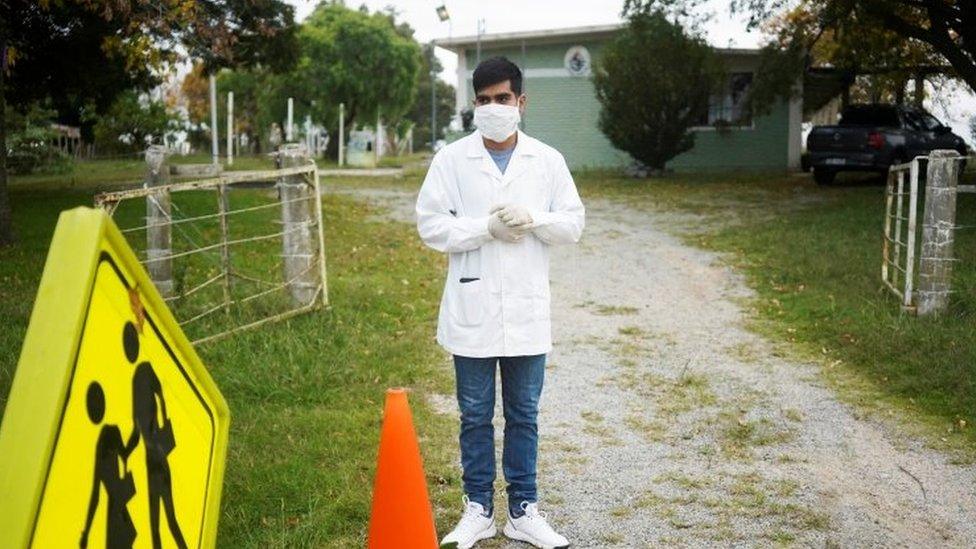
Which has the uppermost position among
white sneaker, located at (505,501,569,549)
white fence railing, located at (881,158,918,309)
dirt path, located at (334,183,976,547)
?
white fence railing, located at (881,158,918,309)

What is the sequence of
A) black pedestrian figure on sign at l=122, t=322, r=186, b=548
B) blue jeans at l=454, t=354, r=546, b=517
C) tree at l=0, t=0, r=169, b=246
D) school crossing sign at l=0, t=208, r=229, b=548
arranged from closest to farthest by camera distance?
school crossing sign at l=0, t=208, r=229, b=548, black pedestrian figure on sign at l=122, t=322, r=186, b=548, blue jeans at l=454, t=354, r=546, b=517, tree at l=0, t=0, r=169, b=246

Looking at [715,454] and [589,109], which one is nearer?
[715,454]

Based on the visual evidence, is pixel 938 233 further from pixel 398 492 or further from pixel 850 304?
pixel 398 492

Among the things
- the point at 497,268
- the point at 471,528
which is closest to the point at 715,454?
the point at 471,528

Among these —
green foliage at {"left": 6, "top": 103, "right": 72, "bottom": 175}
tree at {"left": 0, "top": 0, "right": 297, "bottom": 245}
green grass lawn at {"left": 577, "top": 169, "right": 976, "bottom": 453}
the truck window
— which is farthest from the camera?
green foliage at {"left": 6, "top": 103, "right": 72, "bottom": 175}

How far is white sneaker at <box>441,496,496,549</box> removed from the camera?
14.2 feet

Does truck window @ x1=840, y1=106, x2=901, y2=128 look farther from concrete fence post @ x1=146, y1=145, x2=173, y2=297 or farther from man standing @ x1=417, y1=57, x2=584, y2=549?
man standing @ x1=417, y1=57, x2=584, y2=549

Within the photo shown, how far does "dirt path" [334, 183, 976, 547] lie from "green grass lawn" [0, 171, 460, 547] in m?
0.61

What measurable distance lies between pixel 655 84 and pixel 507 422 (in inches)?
860

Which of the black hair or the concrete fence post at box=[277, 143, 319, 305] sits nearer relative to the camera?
the black hair

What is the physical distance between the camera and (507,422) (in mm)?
4422

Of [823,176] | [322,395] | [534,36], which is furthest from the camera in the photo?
[534,36]

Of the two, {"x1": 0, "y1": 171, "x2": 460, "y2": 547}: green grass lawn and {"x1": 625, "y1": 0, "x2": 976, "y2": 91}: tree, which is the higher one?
{"x1": 625, "y1": 0, "x2": 976, "y2": 91}: tree

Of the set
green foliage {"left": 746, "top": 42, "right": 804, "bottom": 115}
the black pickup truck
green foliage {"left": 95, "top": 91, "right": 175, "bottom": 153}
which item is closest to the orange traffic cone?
the black pickup truck
